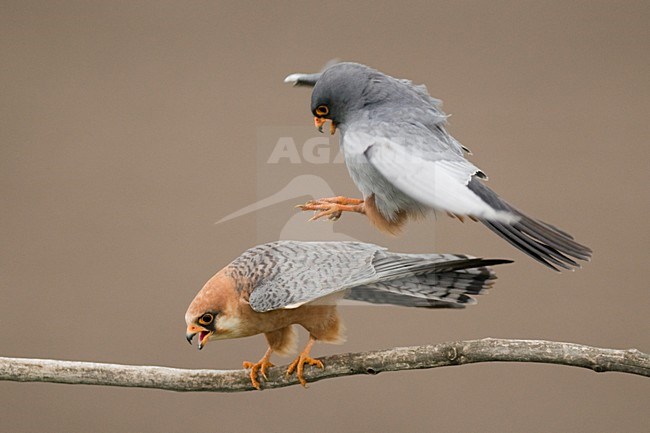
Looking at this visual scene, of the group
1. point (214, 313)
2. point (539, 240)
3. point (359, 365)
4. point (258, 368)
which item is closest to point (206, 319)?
point (214, 313)

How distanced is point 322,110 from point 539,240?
0.46 metres

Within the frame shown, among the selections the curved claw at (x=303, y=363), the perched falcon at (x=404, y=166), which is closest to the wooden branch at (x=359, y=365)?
the curved claw at (x=303, y=363)

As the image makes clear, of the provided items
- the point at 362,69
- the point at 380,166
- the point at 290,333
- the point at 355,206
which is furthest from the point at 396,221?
the point at 290,333

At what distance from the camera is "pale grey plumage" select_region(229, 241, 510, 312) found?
5.27ft

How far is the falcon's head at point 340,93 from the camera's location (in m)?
1.49

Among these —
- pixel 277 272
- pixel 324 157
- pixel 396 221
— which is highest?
pixel 324 157

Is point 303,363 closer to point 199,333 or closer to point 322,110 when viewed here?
point 199,333

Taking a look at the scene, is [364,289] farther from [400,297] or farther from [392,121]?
[392,121]

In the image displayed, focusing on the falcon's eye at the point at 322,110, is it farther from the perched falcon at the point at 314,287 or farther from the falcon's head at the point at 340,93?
the perched falcon at the point at 314,287

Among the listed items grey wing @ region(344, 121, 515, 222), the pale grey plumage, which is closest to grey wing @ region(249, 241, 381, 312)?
the pale grey plumage

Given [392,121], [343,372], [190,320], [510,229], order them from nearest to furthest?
1. [510,229]
2. [392,121]
3. [190,320]
4. [343,372]

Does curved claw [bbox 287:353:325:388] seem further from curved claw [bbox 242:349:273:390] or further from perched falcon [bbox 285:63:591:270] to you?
perched falcon [bbox 285:63:591:270]

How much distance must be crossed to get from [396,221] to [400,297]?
0.28 meters

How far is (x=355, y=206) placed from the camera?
154cm
